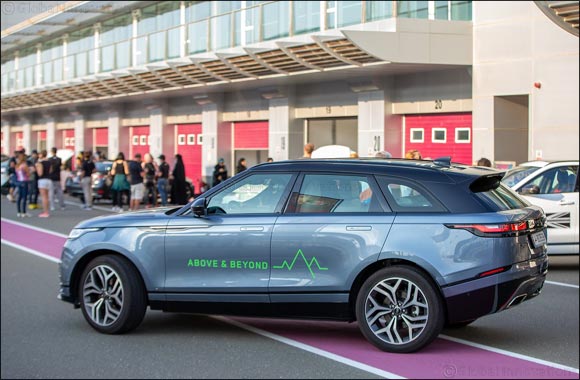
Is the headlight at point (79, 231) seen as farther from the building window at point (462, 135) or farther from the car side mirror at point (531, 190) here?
the building window at point (462, 135)

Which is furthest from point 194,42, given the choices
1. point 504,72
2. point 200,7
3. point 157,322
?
point 157,322

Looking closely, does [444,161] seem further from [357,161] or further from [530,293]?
[530,293]

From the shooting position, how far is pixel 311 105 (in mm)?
34719

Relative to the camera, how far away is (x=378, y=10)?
26.7 metres

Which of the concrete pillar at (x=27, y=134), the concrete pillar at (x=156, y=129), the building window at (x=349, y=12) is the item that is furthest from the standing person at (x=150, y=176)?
the concrete pillar at (x=27, y=134)

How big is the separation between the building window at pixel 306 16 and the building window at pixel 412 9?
2.97 metres

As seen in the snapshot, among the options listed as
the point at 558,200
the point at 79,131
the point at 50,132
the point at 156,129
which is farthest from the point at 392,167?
the point at 50,132

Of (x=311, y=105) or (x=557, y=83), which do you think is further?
(x=311, y=105)

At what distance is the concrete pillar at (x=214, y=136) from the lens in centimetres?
3812

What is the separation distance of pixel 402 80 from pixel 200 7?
27.8ft

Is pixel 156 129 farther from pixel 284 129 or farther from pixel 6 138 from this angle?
pixel 6 138

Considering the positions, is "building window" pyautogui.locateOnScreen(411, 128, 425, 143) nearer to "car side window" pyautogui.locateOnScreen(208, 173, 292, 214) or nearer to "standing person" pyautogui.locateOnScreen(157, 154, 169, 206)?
"standing person" pyautogui.locateOnScreen(157, 154, 169, 206)

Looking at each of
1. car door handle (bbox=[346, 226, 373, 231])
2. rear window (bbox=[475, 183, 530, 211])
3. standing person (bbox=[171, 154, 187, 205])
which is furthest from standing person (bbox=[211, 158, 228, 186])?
rear window (bbox=[475, 183, 530, 211])

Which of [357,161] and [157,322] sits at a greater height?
[357,161]
